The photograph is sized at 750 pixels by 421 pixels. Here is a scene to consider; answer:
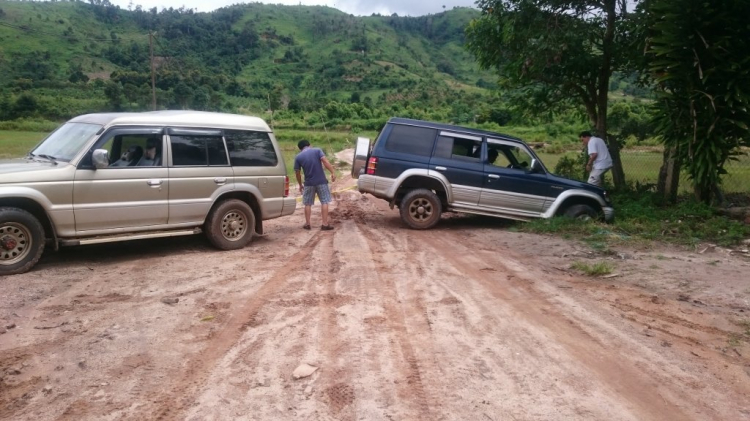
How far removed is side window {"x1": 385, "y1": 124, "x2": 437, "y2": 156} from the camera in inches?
438

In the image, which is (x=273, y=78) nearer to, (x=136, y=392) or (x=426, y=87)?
(x=426, y=87)

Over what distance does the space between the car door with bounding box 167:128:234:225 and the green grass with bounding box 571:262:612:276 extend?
202 inches

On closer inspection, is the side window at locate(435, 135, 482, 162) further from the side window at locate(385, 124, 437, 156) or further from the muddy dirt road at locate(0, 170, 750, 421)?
the muddy dirt road at locate(0, 170, 750, 421)

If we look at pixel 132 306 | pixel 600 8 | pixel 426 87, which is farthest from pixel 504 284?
pixel 426 87

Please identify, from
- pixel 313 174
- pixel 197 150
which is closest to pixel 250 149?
pixel 197 150

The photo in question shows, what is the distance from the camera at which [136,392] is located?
417 cm

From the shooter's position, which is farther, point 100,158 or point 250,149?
point 250,149

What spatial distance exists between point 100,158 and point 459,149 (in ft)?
20.9

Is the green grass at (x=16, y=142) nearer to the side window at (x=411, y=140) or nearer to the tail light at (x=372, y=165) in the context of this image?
the tail light at (x=372, y=165)

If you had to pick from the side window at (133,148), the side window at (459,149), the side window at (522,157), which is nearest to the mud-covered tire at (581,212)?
the side window at (522,157)

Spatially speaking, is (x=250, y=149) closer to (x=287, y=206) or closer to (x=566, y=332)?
(x=287, y=206)

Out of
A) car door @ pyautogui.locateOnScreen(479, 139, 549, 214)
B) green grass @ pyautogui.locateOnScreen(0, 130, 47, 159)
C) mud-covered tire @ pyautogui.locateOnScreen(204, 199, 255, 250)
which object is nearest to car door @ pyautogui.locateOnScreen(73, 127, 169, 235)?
mud-covered tire @ pyautogui.locateOnScreen(204, 199, 255, 250)

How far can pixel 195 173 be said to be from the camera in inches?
336

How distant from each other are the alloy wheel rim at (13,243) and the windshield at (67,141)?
111 centimetres
